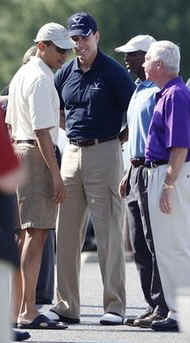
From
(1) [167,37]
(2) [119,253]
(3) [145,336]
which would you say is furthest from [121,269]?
(1) [167,37]

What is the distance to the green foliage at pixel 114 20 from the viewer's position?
41.9 metres

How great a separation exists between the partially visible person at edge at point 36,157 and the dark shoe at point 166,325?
0.72 m

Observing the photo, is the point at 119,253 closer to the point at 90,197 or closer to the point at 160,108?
the point at 90,197

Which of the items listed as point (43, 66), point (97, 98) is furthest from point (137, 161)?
point (43, 66)

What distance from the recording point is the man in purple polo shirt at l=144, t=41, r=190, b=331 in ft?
34.6

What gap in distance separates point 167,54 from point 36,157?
1211 millimetres

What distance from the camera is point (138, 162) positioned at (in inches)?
439

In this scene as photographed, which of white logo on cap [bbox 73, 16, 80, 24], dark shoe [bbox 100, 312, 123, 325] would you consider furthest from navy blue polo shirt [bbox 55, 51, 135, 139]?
dark shoe [bbox 100, 312, 123, 325]

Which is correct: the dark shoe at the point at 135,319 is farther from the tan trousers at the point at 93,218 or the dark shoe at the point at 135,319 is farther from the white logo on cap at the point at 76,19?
the white logo on cap at the point at 76,19

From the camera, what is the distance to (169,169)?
34.6 ft

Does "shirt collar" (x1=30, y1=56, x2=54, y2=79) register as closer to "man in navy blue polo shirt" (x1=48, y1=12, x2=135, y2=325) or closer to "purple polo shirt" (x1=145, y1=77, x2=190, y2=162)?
"man in navy blue polo shirt" (x1=48, y1=12, x2=135, y2=325)

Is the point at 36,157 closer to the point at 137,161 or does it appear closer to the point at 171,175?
the point at 137,161

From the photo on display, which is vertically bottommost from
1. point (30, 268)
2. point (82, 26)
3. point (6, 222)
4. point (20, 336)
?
point (20, 336)

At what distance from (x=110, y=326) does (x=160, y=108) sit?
1.81 metres
